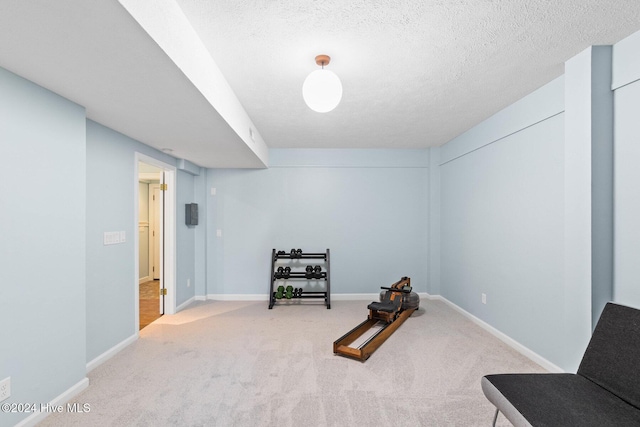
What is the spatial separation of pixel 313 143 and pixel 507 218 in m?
2.86

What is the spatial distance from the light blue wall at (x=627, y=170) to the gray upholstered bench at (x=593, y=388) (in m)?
0.37

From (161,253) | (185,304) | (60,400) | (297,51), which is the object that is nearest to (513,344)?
(297,51)

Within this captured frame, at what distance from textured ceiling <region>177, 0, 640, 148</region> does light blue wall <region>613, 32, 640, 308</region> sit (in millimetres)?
188

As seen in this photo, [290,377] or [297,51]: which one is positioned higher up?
[297,51]

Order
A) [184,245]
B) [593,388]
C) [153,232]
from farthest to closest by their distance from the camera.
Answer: [153,232]
[184,245]
[593,388]

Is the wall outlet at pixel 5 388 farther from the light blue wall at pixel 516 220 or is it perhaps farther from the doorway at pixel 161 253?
the light blue wall at pixel 516 220

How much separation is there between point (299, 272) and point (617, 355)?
12.4 feet

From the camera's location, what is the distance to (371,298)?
5066mm

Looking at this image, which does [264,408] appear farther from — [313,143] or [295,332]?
[313,143]

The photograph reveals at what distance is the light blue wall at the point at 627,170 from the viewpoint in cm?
198

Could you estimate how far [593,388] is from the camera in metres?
1.67

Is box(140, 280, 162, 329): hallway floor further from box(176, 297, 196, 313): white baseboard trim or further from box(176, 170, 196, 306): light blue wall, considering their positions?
box(176, 170, 196, 306): light blue wall

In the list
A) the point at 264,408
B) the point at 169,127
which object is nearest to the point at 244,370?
the point at 264,408

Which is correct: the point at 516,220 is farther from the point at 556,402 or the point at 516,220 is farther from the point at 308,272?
the point at 308,272
